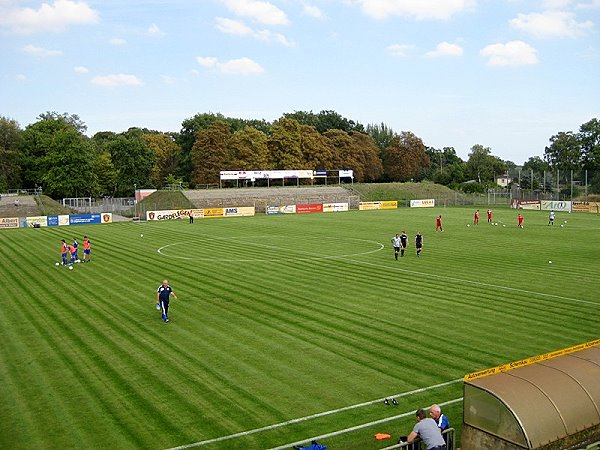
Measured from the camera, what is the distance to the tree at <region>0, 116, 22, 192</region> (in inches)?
3807

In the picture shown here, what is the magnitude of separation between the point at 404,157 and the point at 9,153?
81.3m

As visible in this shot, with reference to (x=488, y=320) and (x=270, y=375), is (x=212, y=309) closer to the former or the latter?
(x=270, y=375)

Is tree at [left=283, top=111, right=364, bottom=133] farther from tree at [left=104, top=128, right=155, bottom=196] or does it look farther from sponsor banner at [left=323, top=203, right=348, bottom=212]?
sponsor banner at [left=323, top=203, right=348, bottom=212]

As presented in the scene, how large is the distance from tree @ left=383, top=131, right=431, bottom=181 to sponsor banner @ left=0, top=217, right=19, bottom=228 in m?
89.0

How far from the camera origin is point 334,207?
90812 millimetres

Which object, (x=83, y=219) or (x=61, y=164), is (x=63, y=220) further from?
(x=61, y=164)

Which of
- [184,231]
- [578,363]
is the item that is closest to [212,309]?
[578,363]

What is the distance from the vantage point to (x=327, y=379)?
1515 cm

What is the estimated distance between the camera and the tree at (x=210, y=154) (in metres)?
116

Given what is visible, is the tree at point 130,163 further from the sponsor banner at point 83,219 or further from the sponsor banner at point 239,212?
the sponsor banner at point 83,219

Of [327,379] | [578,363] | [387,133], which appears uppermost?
[387,133]

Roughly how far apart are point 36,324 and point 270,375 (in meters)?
10.5

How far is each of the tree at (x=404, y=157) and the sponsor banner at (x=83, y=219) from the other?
263ft

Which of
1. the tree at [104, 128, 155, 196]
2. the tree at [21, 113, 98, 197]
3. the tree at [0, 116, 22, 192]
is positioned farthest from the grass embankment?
the tree at [0, 116, 22, 192]
